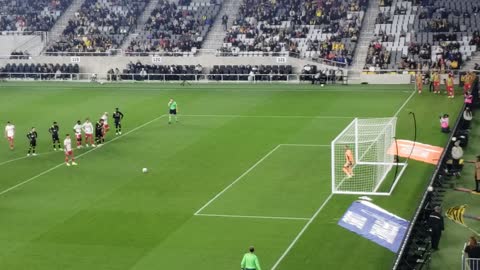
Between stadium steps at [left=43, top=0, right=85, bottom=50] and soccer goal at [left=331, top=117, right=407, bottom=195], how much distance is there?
45.5 m

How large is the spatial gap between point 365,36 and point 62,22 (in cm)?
3029

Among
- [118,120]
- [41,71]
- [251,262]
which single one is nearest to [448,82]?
[118,120]

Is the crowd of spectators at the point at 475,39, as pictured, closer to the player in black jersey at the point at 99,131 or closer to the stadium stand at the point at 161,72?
the stadium stand at the point at 161,72

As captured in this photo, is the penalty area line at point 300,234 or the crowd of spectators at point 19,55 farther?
the crowd of spectators at point 19,55

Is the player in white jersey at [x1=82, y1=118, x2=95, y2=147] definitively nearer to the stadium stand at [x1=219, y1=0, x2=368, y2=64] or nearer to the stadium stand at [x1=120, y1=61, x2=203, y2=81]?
the stadium stand at [x1=120, y1=61, x2=203, y2=81]

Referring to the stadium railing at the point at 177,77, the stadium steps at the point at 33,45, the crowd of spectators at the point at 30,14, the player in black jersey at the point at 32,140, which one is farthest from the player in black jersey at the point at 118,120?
the crowd of spectators at the point at 30,14

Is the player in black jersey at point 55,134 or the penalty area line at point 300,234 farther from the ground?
the player in black jersey at point 55,134

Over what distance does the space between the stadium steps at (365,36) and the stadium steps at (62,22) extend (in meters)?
28.9

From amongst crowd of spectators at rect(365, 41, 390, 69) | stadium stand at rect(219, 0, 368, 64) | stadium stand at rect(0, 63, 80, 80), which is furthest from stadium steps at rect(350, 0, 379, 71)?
stadium stand at rect(0, 63, 80, 80)

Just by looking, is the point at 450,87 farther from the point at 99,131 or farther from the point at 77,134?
the point at 77,134

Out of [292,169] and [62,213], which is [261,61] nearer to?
[292,169]

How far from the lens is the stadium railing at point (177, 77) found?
205ft

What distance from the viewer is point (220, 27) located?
72438mm

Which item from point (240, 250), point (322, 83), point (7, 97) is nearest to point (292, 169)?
point (240, 250)
